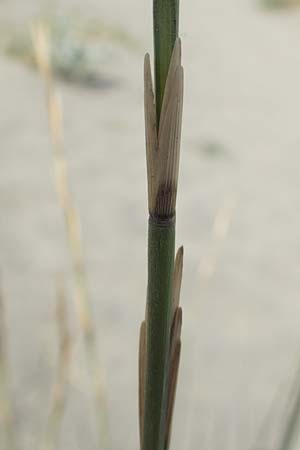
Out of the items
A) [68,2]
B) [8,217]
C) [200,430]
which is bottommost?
[200,430]

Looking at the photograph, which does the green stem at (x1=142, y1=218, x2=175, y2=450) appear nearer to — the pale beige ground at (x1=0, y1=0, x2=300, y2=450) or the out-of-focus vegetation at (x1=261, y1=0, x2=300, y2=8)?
the pale beige ground at (x1=0, y1=0, x2=300, y2=450)

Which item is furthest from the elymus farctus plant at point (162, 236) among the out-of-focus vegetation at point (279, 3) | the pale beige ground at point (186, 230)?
the out-of-focus vegetation at point (279, 3)

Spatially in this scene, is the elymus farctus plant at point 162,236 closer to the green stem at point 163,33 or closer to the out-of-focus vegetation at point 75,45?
the green stem at point 163,33

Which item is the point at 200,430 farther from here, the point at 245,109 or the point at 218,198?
the point at 245,109

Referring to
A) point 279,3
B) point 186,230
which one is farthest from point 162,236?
point 279,3

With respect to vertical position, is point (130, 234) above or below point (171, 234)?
below

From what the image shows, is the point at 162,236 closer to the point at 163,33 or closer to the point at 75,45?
the point at 163,33

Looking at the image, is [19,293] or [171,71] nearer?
[171,71]

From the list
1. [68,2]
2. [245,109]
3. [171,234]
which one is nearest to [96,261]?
[245,109]
